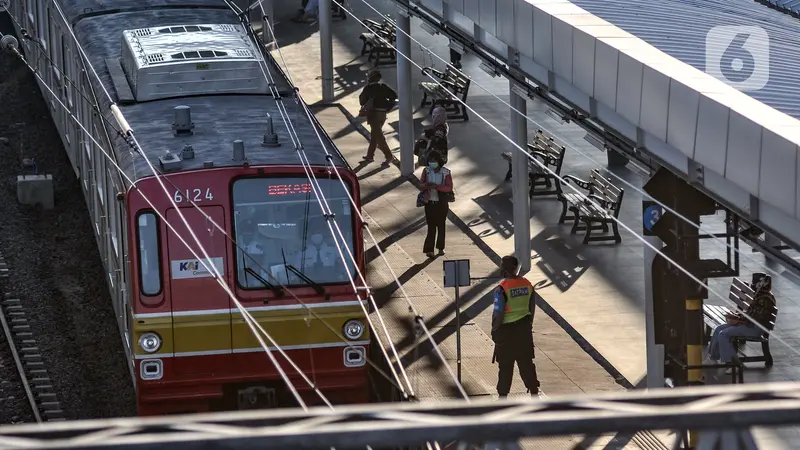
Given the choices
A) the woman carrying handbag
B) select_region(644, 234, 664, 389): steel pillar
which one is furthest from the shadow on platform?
select_region(644, 234, 664, 389): steel pillar

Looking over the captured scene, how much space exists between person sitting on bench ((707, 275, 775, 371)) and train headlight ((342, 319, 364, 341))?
3521mm

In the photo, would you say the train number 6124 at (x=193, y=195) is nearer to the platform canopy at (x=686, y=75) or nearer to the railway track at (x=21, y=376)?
the railway track at (x=21, y=376)

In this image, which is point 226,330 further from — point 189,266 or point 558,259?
point 558,259

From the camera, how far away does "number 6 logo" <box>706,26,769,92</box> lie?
39.7 ft

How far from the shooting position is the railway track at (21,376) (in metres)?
14.3

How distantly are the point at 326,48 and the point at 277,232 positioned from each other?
50.3 feet

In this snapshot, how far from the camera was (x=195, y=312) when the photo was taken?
40.3 feet

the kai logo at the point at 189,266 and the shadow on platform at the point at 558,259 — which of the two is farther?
the shadow on platform at the point at 558,259

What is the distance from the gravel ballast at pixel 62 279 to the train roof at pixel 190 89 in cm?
289

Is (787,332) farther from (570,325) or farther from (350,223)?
(350,223)

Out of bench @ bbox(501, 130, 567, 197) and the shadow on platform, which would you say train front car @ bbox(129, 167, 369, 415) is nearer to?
the shadow on platform

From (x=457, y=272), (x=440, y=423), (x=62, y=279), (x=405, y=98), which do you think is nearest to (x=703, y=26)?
(x=457, y=272)

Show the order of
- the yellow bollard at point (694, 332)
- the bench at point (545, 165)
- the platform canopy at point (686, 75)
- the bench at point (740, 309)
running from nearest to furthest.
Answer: the platform canopy at point (686, 75), the yellow bollard at point (694, 332), the bench at point (740, 309), the bench at point (545, 165)

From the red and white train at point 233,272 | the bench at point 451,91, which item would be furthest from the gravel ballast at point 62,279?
the bench at point 451,91
